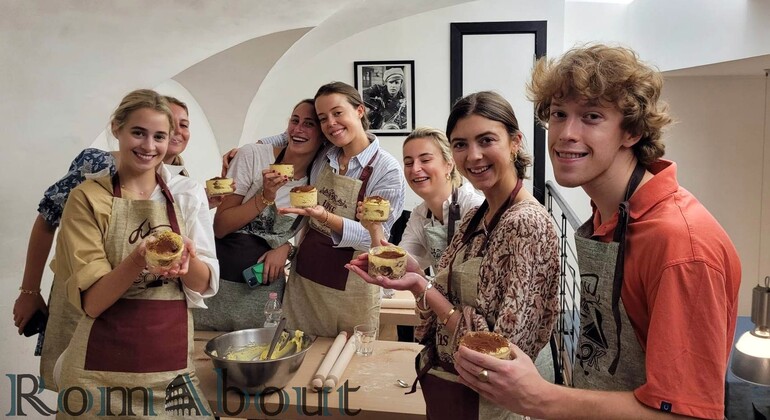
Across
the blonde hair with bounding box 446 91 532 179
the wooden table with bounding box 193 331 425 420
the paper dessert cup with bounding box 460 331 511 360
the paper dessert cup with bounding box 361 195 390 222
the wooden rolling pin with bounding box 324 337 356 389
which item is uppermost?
the blonde hair with bounding box 446 91 532 179

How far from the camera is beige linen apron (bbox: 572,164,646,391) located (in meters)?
1.33

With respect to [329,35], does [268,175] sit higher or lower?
lower

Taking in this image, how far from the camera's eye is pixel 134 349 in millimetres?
2020

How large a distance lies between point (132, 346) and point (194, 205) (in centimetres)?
55

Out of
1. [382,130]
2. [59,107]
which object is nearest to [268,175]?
[59,107]

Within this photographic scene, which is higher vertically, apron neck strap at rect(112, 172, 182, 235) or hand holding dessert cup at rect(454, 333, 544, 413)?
apron neck strap at rect(112, 172, 182, 235)

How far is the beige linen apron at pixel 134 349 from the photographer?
2.00 metres

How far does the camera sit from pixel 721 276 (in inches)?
45.3

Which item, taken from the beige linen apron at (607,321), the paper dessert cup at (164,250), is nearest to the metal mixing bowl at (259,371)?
the paper dessert cup at (164,250)

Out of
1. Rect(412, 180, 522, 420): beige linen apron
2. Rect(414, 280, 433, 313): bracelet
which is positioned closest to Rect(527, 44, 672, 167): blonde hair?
Rect(412, 180, 522, 420): beige linen apron

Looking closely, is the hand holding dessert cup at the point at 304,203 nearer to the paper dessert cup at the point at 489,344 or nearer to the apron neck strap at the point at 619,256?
the paper dessert cup at the point at 489,344

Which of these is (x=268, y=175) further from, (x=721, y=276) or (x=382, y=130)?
(x=382, y=130)

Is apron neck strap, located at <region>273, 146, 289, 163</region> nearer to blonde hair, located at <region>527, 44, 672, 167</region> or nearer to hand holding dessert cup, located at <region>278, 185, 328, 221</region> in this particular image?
hand holding dessert cup, located at <region>278, 185, 328, 221</region>

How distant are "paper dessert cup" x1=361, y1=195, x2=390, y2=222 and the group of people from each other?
0.29ft
